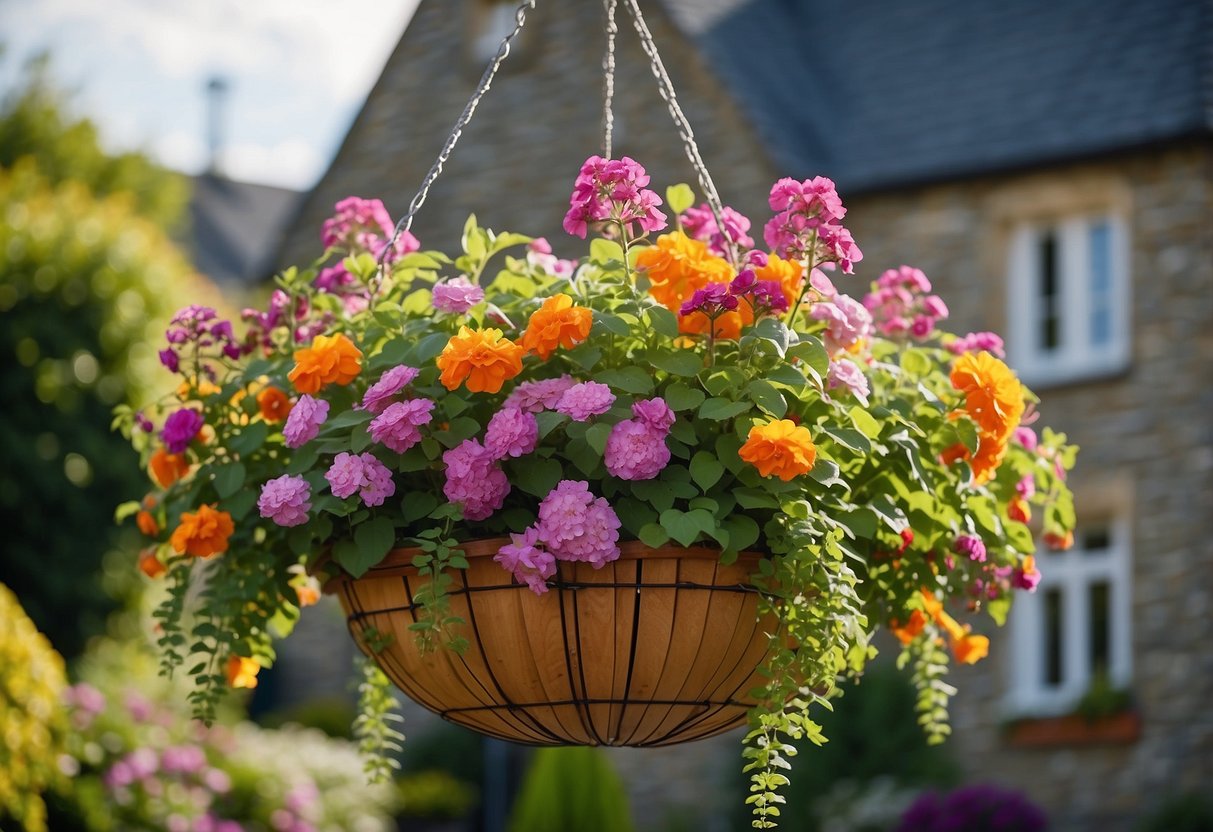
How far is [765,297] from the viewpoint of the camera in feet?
8.99

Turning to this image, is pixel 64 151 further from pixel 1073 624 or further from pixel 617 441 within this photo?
pixel 617 441


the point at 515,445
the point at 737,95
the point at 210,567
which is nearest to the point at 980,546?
the point at 515,445

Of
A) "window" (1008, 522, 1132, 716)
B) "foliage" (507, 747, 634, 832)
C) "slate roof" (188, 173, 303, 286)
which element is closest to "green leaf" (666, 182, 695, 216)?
"foliage" (507, 747, 634, 832)

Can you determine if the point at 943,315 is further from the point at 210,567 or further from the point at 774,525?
the point at 210,567

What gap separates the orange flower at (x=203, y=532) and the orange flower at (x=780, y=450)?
3.09ft

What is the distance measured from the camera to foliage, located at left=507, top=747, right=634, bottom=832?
1099 centimetres

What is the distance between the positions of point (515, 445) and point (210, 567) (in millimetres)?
857

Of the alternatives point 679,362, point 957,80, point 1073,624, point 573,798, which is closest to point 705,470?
point 679,362

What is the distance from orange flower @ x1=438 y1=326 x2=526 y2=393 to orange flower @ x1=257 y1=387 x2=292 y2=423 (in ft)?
1.73

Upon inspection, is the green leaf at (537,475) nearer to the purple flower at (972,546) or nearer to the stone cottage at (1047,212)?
the purple flower at (972,546)

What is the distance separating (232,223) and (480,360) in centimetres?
2691

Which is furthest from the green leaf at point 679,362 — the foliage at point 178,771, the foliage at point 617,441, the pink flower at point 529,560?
the foliage at point 178,771

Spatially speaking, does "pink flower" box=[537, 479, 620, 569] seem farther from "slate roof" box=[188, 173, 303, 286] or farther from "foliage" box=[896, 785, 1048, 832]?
"slate roof" box=[188, 173, 303, 286]

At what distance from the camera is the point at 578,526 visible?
2.57m
